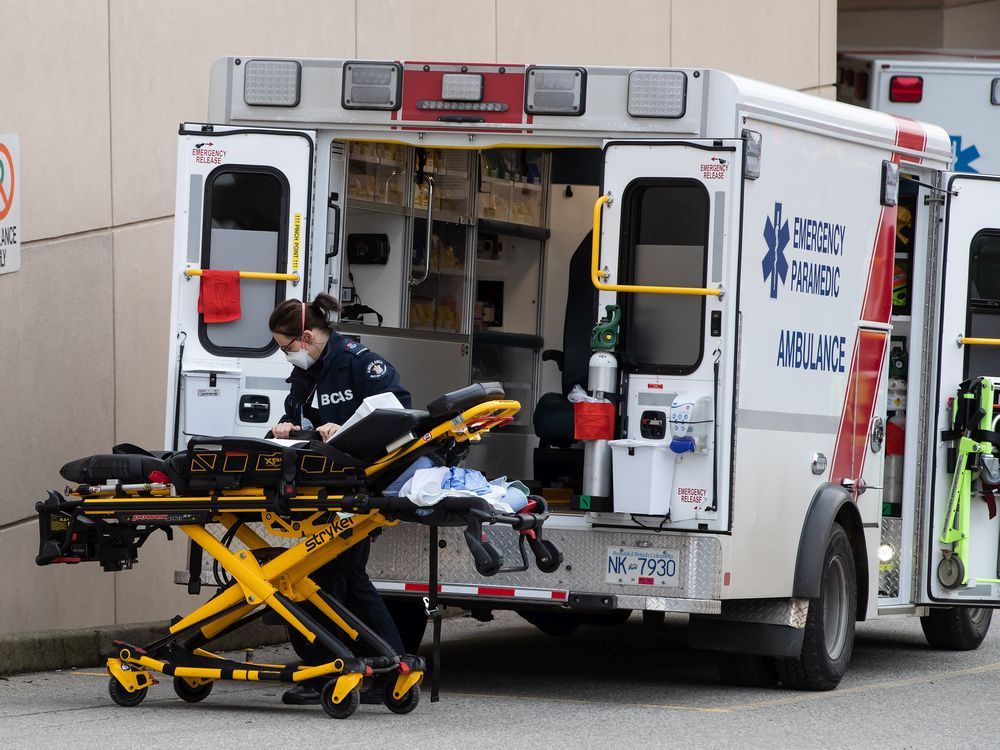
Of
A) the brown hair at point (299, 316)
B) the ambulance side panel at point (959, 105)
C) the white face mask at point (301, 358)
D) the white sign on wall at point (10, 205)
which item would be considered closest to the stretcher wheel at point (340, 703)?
the white face mask at point (301, 358)

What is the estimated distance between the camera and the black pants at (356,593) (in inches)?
315

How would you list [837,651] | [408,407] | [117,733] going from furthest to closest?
[837,651]
[408,407]
[117,733]

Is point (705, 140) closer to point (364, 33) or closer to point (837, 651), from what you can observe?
point (837, 651)

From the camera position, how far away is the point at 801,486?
29.3 feet

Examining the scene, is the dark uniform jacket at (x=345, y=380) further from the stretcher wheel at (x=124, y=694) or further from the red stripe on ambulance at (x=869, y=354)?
the red stripe on ambulance at (x=869, y=354)

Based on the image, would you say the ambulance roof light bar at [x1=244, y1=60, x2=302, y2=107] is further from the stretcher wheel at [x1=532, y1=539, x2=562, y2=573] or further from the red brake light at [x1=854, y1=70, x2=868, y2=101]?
the red brake light at [x1=854, y1=70, x2=868, y2=101]

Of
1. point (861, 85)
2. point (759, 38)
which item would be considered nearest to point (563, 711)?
point (861, 85)

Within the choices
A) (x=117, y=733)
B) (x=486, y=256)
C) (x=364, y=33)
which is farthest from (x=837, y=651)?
(x=364, y=33)

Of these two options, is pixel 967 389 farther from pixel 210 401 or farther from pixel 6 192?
pixel 6 192

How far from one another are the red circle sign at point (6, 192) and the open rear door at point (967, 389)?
199 inches

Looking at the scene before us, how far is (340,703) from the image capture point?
7566 mm

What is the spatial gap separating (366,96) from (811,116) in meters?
2.15

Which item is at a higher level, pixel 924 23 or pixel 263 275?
pixel 924 23

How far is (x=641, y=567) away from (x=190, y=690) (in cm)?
206
